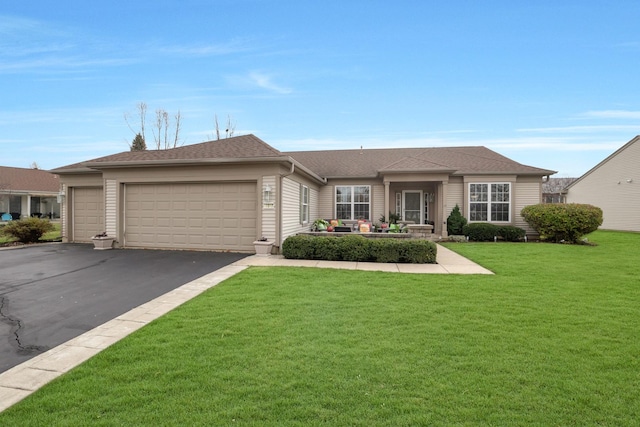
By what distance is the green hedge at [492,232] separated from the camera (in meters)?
14.5

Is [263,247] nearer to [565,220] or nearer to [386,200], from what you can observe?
[386,200]

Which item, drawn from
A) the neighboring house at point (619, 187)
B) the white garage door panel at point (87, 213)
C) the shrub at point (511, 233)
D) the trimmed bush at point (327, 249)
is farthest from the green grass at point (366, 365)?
the neighboring house at point (619, 187)

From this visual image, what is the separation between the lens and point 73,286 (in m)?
6.01

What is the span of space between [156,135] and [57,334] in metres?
28.3

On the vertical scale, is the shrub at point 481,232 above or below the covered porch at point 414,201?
below

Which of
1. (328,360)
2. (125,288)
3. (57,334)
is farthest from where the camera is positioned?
(125,288)

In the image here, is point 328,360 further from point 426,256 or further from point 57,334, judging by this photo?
point 426,256

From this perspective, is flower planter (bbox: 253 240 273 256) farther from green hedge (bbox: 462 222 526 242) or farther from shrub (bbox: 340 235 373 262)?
green hedge (bbox: 462 222 526 242)

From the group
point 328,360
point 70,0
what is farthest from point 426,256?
point 70,0

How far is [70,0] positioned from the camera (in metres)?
10.3

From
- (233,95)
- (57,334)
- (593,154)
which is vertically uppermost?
(233,95)

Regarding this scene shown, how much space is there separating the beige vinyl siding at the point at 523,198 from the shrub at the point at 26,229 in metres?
20.9

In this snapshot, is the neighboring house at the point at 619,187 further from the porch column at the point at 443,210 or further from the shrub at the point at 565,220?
the porch column at the point at 443,210

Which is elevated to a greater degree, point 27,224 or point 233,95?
point 233,95
